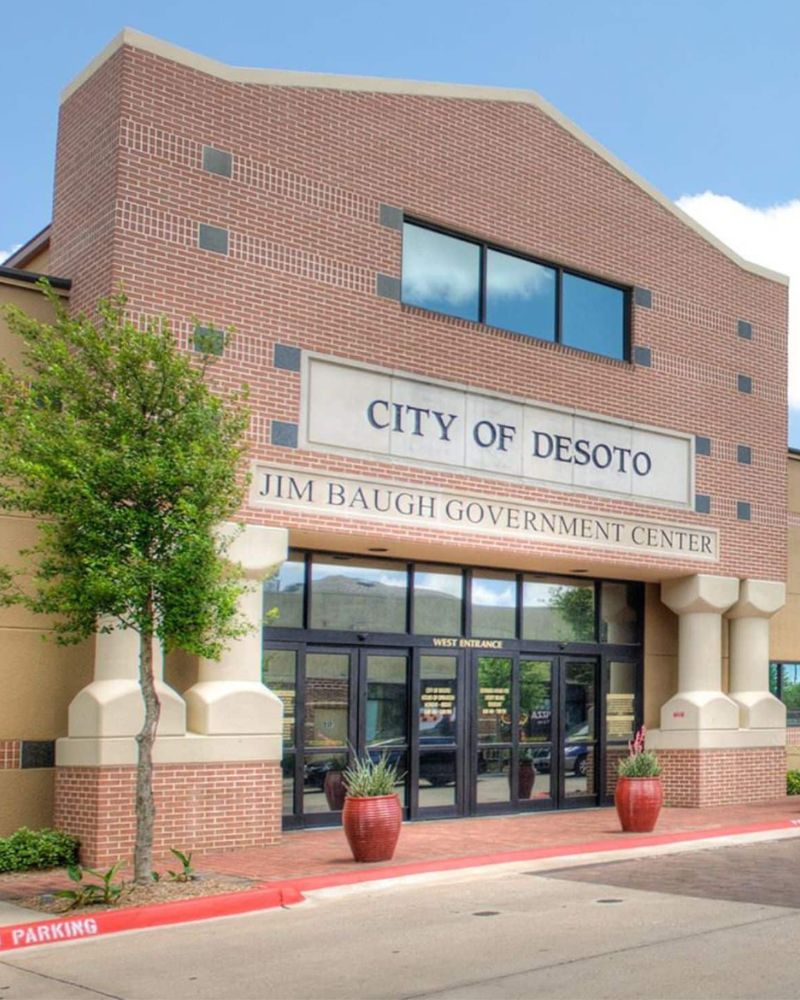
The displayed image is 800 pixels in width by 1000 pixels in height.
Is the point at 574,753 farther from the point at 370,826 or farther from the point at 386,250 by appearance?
the point at 386,250

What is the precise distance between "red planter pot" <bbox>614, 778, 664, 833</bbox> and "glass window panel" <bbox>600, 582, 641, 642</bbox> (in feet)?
15.0

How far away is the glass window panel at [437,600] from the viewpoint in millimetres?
19625

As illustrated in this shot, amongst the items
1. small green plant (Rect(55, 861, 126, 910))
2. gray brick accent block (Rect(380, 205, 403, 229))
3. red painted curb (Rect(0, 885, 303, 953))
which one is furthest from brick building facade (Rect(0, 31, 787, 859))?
red painted curb (Rect(0, 885, 303, 953))

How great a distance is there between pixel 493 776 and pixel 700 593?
4.63m

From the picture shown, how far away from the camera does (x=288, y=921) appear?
11758mm

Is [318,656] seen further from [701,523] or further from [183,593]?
[701,523]

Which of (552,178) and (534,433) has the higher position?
(552,178)

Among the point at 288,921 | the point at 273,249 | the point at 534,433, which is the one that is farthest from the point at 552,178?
the point at 288,921

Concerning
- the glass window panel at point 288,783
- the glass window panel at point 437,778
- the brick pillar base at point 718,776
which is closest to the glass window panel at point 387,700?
the glass window panel at point 437,778

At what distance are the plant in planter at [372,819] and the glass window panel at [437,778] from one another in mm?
4448

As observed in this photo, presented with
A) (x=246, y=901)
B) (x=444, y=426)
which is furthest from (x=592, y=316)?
(x=246, y=901)

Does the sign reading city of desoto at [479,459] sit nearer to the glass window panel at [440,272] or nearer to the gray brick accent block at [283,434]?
the gray brick accent block at [283,434]

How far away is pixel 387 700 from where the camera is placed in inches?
755

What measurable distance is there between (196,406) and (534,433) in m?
7.88
